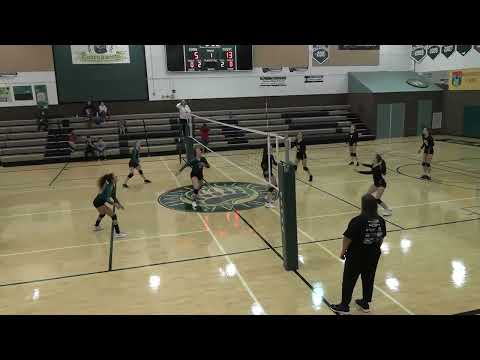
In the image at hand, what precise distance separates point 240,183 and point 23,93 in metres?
17.8

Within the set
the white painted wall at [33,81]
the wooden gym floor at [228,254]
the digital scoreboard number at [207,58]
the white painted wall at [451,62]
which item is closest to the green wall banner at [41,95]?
the white painted wall at [33,81]

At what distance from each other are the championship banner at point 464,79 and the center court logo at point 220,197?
19413mm

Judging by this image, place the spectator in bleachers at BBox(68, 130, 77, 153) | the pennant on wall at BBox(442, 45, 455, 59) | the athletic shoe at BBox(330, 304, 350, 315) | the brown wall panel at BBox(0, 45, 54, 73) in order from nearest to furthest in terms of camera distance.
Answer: the athletic shoe at BBox(330, 304, 350, 315), the spectator in bleachers at BBox(68, 130, 77, 153), the brown wall panel at BBox(0, 45, 54, 73), the pennant on wall at BBox(442, 45, 455, 59)

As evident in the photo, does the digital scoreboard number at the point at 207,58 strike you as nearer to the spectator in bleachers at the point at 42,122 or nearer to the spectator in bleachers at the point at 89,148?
the spectator in bleachers at the point at 89,148

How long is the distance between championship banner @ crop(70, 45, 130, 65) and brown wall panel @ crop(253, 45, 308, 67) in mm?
8981

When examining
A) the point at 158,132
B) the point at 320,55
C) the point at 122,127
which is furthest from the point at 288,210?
the point at 320,55

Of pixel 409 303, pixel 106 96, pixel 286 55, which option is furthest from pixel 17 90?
pixel 409 303

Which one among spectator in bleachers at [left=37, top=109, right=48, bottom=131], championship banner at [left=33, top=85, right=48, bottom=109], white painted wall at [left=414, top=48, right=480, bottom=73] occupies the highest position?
white painted wall at [left=414, top=48, right=480, bottom=73]

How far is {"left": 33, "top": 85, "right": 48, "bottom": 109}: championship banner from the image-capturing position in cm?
2653

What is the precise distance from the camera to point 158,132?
88.6ft

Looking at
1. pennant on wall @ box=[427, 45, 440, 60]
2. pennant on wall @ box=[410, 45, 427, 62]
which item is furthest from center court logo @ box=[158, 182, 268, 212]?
pennant on wall @ box=[410, 45, 427, 62]

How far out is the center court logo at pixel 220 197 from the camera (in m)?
13.2

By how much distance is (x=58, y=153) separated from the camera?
2439 centimetres

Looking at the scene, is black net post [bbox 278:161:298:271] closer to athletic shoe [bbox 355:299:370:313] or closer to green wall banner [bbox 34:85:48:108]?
athletic shoe [bbox 355:299:370:313]
